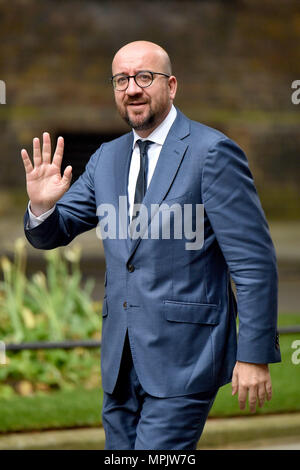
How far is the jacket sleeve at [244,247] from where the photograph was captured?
3113 mm

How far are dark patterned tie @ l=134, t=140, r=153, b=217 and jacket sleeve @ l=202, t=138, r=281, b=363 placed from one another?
0.90ft

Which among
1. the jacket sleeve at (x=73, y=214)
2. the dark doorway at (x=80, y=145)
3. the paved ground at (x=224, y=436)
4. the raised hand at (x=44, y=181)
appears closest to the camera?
the raised hand at (x=44, y=181)

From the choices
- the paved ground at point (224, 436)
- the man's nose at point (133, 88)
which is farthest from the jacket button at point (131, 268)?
the paved ground at point (224, 436)

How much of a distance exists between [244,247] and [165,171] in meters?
0.44

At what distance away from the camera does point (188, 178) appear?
10.6ft

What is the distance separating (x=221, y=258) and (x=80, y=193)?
0.73 m

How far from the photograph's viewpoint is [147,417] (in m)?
3.25

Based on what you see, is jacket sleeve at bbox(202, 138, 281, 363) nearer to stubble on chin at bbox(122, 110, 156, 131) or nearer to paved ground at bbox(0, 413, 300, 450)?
stubble on chin at bbox(122, 110, 156, 131)

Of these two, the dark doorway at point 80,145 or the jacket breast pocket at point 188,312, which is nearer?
the jacket breast pocket at point 188,312

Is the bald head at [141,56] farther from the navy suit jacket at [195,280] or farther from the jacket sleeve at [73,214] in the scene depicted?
the jacket sleeve at [73,214]

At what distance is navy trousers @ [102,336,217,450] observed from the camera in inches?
126

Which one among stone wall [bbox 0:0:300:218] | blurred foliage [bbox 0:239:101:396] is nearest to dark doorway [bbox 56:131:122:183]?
stone wall [bbox 0:0:300:218]
